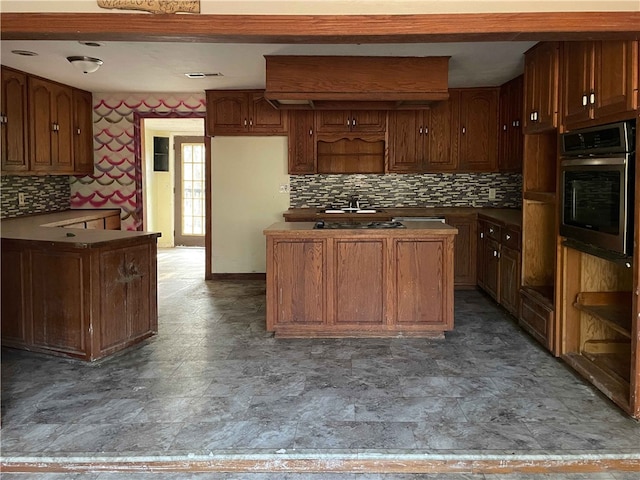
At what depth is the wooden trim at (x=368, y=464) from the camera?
2514 millimetres

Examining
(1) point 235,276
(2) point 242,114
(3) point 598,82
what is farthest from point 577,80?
(1) point 235,276

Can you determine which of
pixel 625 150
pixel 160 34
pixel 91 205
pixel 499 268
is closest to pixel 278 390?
pixel 160 34

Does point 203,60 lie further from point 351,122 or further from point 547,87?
point 547,87

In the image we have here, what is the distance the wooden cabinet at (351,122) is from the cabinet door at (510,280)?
2.11 m

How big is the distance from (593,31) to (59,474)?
2940 mm

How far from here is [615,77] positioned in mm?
3004

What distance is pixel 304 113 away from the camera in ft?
21.5

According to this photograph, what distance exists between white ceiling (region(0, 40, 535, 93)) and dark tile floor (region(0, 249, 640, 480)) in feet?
7.11

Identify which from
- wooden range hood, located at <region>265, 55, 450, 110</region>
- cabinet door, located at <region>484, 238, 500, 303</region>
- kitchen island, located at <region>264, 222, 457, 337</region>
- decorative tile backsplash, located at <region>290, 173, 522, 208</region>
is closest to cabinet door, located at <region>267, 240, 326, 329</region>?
kitchen island, located at <region>264, 222, 457, 337</region>

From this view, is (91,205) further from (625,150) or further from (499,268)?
(625,150)

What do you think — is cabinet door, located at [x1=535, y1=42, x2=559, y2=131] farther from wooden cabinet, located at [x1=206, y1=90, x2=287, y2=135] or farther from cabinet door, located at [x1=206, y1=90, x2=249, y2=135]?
cabinet door, located at [x1=206, y1=90, x2=249, y2=135]

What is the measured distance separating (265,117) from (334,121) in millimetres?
768

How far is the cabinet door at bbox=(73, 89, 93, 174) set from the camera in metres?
6.44

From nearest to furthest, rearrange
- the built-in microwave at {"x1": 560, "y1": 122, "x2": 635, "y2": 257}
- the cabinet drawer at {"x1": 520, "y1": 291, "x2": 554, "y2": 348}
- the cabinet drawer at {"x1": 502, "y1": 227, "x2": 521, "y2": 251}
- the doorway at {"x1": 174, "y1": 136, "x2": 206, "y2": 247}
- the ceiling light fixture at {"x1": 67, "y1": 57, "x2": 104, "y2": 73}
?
the built-in microwave at {"x1": 560, "y1": 122, "x2": 635, "y2": 257}
the cabinet drawer at {"x1": 520, "y1": 291, "x2": 554, "y2": 348}
the cabinet drawer at {"x1": 502, "y1": 227, "x2": 521, "y2": 251}
the ceiling light fixture at {"x1": 67, "y1": 57, "x2": 104, "y2": 73}
the doorway at {"x1": 174, "y1": 136, "x2": 206, "y2": 247}
